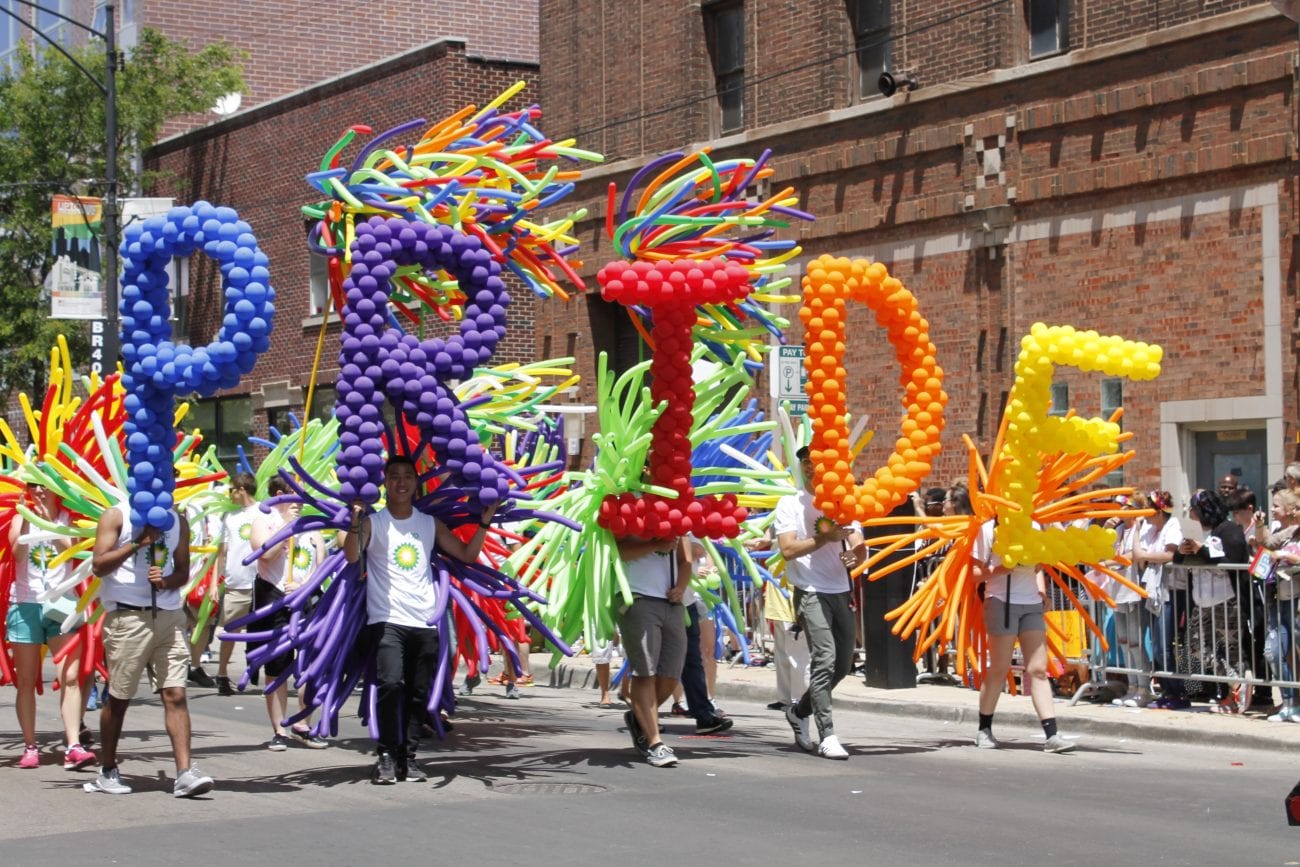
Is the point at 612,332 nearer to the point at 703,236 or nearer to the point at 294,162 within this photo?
the point at 294,162

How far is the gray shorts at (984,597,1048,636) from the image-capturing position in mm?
11766

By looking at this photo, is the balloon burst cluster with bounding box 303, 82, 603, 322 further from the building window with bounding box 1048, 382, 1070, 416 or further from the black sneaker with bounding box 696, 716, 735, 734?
the building window with bounding box 1048, 382, 1070, 416

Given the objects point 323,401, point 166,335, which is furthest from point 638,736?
point 323,401

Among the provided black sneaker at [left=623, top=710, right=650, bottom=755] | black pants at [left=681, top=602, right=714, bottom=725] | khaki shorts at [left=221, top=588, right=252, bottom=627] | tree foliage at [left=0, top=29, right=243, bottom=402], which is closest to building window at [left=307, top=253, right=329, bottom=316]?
tree foliage at [left=0, top=29, right=243, bottom=402]

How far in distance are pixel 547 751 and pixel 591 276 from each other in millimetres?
14011

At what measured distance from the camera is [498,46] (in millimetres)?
36719

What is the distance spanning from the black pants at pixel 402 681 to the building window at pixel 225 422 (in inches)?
906

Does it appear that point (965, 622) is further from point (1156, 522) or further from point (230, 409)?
point (230, 409)

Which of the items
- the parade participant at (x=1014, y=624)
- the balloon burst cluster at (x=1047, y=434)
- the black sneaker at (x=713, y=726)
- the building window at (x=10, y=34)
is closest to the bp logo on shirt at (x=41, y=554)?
the black sneaker at (x=713, y=726)

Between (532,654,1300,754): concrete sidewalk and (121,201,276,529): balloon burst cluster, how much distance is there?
6391 millimetres

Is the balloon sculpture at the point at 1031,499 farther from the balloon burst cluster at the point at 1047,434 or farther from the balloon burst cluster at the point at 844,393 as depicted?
the balloon burst cluster at the point at 844,393

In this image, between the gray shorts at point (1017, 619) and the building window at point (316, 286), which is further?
the building window at point (316, 286)

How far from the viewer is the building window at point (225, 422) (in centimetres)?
3294

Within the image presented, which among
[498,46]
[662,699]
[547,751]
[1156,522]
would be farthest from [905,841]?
[498,46]
